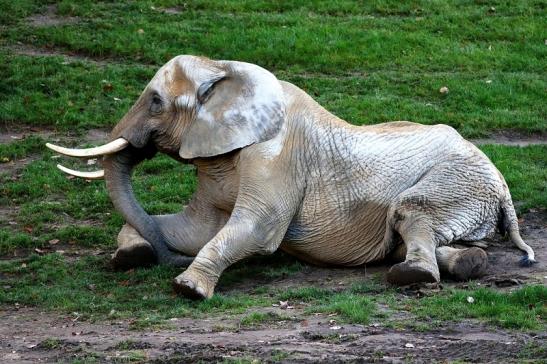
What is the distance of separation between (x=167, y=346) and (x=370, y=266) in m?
3.21

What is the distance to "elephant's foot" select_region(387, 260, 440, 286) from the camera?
1088 centimetres

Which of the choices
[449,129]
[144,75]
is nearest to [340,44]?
[144,75]

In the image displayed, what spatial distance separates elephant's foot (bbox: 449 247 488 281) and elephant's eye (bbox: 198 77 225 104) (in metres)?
2.60

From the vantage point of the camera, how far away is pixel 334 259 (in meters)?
12.1

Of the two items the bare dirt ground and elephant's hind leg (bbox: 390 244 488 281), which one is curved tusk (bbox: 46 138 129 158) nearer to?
the bare dirt ground

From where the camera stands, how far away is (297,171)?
1195cm

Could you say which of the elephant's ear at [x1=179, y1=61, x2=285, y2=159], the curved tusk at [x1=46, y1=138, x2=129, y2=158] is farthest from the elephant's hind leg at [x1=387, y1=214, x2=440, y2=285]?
the curved tusk at [x1=46, y1=138, x2=129, y2=158]

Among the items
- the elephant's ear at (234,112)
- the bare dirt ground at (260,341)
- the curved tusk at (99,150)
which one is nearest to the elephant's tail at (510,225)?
the bare dirt ground at (260,341)

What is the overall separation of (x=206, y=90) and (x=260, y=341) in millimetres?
3210

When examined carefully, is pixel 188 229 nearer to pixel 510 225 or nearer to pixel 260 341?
pixel 510 225

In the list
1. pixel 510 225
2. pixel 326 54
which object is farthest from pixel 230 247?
pixel 326 54

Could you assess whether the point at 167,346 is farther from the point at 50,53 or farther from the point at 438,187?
the point at 50,53

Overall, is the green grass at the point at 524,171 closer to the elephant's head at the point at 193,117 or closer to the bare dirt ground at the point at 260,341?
the elephant's head at the point at 193,117

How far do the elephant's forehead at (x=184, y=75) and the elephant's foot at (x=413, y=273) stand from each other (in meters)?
2.45
